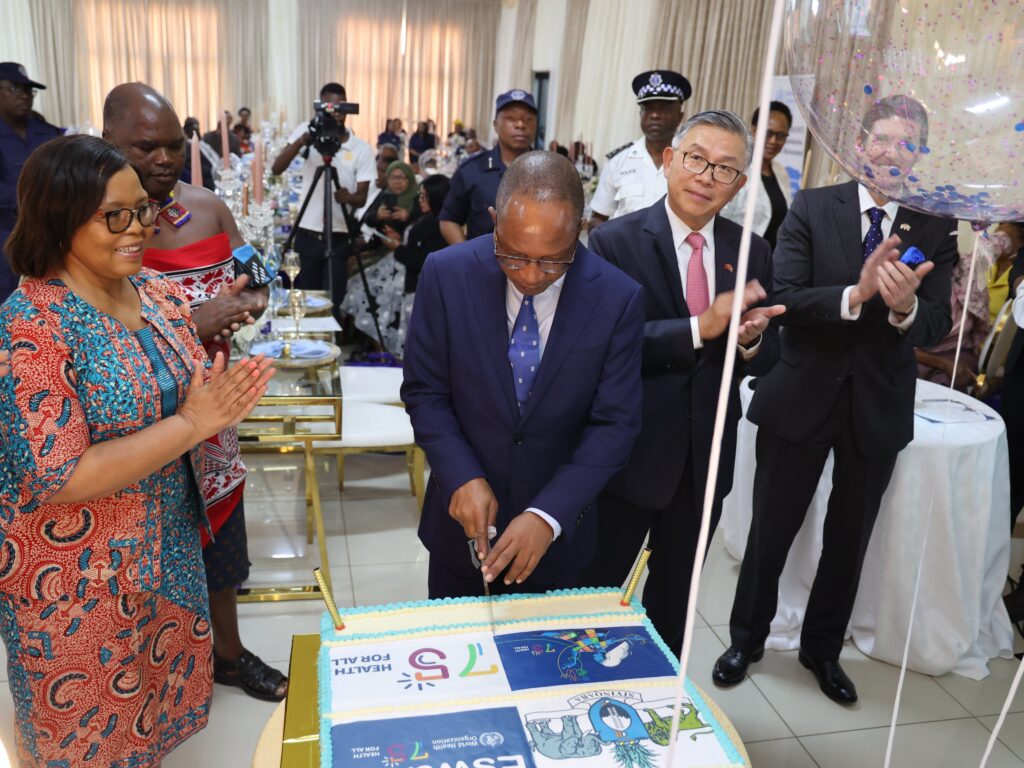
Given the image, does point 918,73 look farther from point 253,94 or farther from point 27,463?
point 253,94

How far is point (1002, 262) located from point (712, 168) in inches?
90.6

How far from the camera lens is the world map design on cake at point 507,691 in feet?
3.36

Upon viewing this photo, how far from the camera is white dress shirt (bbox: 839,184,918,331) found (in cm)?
191

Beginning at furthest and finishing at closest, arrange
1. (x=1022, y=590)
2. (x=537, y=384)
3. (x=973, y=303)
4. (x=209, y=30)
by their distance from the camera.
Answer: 1. (x=209, y=30)
2. (x=973, y=303)
3. (x=1022, y=590)
4. (x=537, y=384)

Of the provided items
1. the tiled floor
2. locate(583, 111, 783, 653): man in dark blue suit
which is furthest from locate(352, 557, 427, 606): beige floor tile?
locate(583, 111, 783, 653): man in dark blue suit

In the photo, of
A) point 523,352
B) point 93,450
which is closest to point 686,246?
point 523,352

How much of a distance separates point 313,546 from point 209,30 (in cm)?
1178

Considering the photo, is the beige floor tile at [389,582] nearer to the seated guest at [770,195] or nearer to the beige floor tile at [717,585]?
the beige floor tile at [717,585]

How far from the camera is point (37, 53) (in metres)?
11.7

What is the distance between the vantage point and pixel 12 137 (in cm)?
365

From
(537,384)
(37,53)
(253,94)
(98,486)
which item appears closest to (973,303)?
(537,384)

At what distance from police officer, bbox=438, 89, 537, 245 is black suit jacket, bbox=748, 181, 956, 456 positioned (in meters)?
1.54

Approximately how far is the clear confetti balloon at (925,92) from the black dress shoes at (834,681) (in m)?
1.85

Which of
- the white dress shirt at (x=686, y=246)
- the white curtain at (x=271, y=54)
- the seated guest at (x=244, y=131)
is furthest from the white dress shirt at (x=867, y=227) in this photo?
the white curtain at (x=271, y=54)
